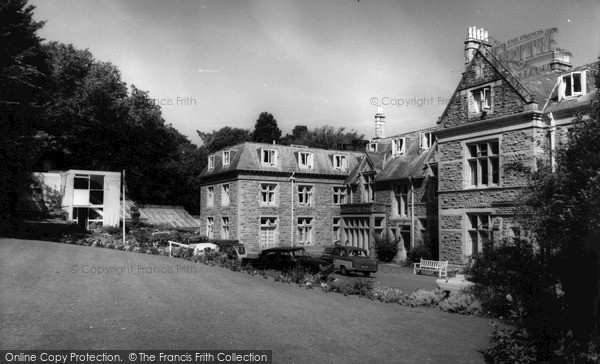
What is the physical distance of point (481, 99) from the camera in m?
27.7

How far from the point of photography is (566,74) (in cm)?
2517

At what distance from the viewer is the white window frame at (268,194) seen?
42.9 metres

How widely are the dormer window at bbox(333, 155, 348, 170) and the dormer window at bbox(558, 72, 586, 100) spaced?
2386cm

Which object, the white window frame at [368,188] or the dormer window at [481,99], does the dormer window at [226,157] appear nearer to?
the white window frame at [368,188]

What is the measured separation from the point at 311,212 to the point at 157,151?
99.1 ft

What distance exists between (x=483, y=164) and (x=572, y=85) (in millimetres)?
5885

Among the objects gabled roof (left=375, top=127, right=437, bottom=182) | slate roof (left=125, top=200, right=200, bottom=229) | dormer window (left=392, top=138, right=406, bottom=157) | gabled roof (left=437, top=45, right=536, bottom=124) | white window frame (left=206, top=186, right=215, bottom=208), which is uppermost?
gabled roof (left=437, top=45, right=536, bottom=124)

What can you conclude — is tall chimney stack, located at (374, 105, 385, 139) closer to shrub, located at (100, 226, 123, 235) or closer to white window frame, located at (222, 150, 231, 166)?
white window frame, located at (222, 150, 231, 166)

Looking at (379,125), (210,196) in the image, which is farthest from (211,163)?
(379,125)

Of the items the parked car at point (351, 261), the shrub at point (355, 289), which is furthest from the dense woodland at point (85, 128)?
the shrub at point (355, 289)

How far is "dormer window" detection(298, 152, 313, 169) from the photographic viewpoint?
149ft

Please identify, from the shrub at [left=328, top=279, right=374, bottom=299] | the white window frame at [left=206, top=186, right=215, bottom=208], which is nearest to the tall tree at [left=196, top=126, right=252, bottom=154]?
the white window frame at [left=206, top=186, right=215, bottom=208]

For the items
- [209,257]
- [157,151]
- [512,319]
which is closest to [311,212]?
[209,257]

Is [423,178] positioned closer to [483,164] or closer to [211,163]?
[483,164]
